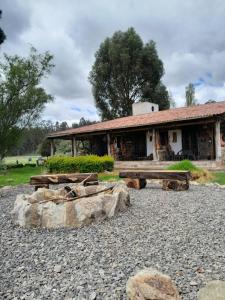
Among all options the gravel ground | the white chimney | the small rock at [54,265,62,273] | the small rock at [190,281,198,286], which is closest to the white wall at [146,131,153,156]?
the white chimney

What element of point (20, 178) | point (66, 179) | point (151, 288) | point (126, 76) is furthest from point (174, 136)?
point (126, 76)

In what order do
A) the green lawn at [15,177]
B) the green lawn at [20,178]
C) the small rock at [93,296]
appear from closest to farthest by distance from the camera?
the small rock at [93,296] < the green lawn at [20,178] < the green lawn at [15,177]

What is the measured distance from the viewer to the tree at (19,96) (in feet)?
72.7

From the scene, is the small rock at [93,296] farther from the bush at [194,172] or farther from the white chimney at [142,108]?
the white chimney at [142,108]

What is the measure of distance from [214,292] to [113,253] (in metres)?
1.76

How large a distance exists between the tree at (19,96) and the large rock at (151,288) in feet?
67.7

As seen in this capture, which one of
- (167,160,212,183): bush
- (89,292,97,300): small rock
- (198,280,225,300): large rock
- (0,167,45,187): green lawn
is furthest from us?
(0,167,45,187): green lawn

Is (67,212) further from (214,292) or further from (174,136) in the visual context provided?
(174,136)

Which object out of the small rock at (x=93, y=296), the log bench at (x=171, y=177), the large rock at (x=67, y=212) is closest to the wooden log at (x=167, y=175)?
the log bench at (x=171, y=177)

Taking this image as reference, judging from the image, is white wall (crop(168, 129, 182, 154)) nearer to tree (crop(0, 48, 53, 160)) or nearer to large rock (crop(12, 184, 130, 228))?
tree (crop(0, 48, 53, 160))

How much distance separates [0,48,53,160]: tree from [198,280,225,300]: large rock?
21.1m

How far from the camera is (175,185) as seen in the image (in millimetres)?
8562

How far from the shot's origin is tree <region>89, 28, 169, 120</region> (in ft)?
121

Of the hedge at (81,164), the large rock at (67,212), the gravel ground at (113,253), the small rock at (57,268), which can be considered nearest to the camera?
the gravel ground at (113,253)
